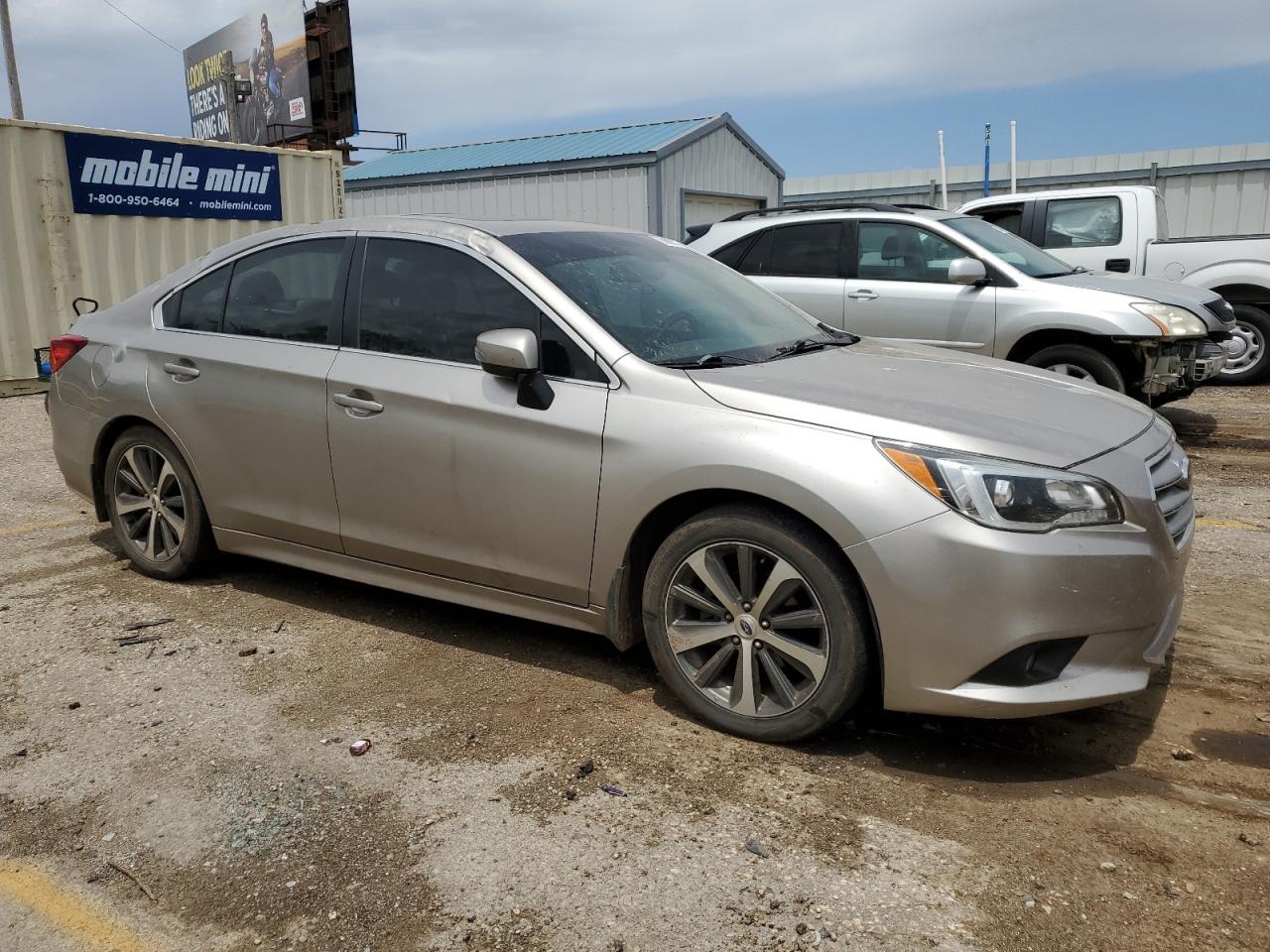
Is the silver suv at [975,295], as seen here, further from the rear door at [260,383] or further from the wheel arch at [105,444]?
A: the wheel arch at [105,444]

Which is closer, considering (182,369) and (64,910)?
(64,910)

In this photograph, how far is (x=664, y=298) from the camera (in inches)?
162

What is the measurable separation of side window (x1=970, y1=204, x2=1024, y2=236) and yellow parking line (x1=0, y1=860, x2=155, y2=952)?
10.5 m

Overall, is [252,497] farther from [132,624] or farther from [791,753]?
[791,753]

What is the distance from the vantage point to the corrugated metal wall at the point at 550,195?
17094 millimetres

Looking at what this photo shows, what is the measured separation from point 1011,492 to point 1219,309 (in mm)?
7023

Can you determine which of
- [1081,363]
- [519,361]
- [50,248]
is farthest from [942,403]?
[50,248]

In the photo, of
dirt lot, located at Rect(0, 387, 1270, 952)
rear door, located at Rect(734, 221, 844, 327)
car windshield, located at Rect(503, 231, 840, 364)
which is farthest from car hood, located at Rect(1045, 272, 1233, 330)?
car windshield, located at Rect(503, 231, 840, 364)

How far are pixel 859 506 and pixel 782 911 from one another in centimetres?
113

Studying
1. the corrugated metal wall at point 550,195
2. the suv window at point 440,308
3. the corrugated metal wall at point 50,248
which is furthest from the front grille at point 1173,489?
the corrugated metal wall at point 550,195

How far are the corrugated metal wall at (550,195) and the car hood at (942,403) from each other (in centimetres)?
1249

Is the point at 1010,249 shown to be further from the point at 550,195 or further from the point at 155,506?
the point at 550,195

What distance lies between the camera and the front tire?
316 cm

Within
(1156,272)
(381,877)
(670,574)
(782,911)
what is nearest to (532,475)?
(670,574)
